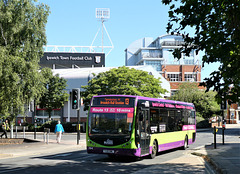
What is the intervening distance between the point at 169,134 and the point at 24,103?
13.7m

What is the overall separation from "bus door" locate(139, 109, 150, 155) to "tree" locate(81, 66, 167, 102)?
1185 inches

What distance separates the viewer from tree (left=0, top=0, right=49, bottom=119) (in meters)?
27.3

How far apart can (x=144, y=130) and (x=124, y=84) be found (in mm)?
32509

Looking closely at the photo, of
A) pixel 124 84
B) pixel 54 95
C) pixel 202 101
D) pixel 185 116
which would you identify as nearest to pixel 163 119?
pixel 185 116

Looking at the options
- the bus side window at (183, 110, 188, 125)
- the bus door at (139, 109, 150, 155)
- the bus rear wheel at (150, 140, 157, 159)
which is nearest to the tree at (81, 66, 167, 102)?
the bus side window at (183, 110, 188, 125)

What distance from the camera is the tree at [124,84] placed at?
48.7 metres

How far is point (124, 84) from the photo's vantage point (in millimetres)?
49500

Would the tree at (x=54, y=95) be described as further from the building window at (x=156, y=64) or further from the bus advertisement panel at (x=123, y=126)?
the building window at (x=156, y=64)

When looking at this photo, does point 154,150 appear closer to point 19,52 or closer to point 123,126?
point 123,126

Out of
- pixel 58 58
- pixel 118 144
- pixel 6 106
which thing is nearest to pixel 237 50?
pixel 118 144

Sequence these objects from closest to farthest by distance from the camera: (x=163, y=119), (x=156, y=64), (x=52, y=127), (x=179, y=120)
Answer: (x=163, y=119) < (x=179, y=120) < (x=52, y=127) < (x=156, y=64)

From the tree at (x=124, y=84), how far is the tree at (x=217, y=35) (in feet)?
122

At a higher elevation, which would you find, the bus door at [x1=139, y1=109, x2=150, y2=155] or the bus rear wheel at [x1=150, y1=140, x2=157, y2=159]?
the bus door at [x1=139, y1=109, x2=150, y2=155]

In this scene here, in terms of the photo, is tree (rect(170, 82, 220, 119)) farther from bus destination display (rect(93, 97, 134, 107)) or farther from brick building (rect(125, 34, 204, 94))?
bus destination display (rect(93, 97, 134, 107))
